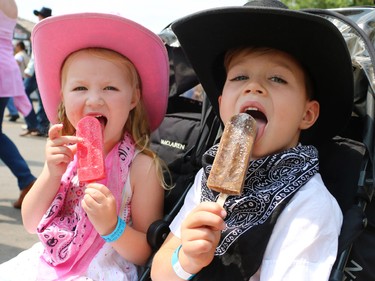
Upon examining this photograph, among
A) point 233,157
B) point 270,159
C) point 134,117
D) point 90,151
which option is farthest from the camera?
point 134,117

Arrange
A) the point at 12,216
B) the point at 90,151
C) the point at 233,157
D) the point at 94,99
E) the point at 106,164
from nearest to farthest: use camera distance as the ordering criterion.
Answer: the point at 233,157 → the point at 90,151 → the point at 94,99 → the point at 106,164 → the point at 12,216

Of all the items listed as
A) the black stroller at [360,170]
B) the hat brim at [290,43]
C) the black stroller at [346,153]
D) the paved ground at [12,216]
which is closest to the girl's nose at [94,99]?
the hat brim at [290,43]

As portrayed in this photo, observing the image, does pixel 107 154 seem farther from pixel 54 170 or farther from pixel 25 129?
pixel 25 129

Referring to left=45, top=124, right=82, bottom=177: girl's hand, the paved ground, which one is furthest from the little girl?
the paved ground

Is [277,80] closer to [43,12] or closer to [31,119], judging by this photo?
[43,12]

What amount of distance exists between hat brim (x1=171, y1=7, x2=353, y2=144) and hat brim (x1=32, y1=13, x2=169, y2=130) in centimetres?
18

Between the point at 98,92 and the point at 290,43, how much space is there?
0.80m

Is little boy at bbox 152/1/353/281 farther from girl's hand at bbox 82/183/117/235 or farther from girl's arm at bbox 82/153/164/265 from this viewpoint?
girl's hand at bbox 82/183/117/235

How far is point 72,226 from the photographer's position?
6.81 ft

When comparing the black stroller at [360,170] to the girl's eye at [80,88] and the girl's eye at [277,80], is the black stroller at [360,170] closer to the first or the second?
the girl's eye at [277,80]

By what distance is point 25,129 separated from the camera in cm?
1033

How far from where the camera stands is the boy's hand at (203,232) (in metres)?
1.54

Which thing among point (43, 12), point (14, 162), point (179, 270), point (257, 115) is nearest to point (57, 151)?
point (179, 270)

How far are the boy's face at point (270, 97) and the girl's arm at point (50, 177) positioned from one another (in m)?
0.66
